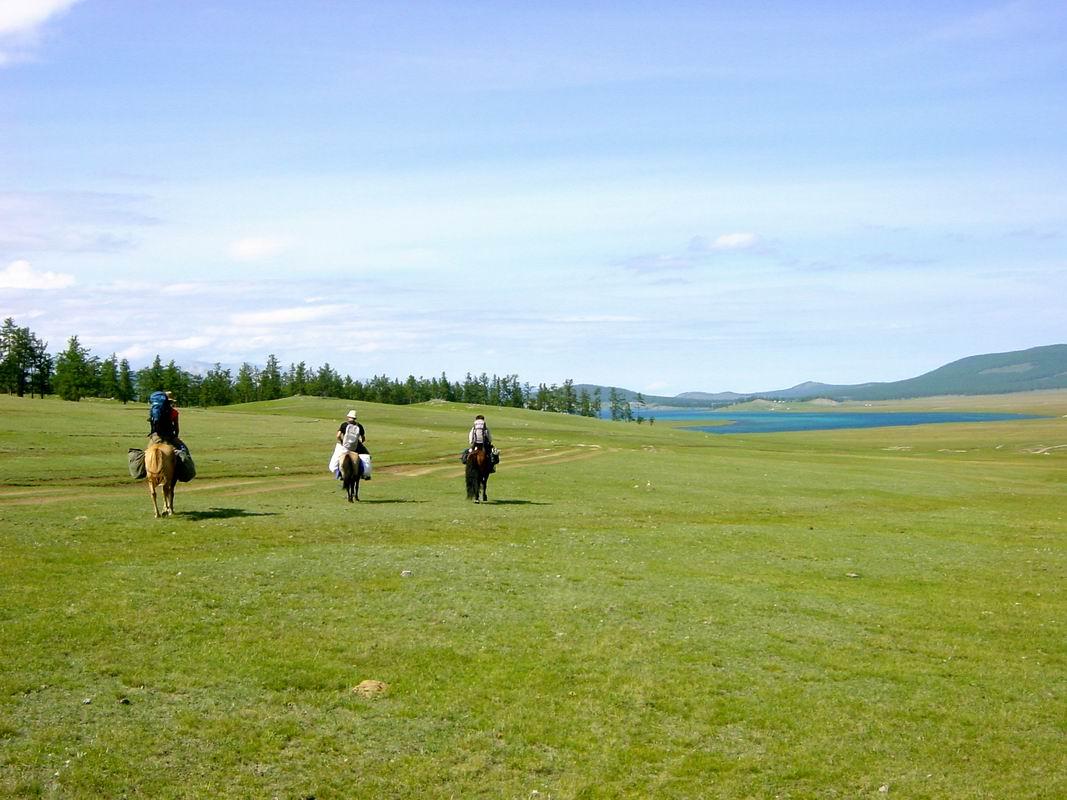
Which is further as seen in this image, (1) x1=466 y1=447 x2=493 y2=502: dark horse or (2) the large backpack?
(1) x1=466 y1=447 x2=493 y2=502: dark horse

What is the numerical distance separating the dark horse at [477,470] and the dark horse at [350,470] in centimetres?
449

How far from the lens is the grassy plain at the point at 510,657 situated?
1109cm

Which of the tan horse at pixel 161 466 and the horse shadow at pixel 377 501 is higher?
the tan horse at pixel 161 466

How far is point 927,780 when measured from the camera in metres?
11.5

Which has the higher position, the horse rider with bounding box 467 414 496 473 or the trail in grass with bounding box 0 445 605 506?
the horse rider with bounding box 467 414 496 473

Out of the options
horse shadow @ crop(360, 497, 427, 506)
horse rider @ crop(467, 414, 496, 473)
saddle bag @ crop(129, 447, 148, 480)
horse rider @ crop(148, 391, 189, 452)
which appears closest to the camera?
horse rider @ crop(148, 391, 189, 452)

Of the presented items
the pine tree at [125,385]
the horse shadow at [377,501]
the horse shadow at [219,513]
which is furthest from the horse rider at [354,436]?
the pine tree at [125,385]

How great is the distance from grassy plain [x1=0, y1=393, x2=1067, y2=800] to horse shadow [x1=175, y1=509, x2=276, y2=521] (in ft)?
0.80

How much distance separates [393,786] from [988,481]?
191 feet

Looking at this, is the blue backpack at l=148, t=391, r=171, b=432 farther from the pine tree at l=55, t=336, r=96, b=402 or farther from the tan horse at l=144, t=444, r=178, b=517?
the pine tree at l=55, t=336, r=96, b=402

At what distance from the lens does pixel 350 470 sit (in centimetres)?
3356

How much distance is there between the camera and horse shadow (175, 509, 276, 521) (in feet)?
88.1

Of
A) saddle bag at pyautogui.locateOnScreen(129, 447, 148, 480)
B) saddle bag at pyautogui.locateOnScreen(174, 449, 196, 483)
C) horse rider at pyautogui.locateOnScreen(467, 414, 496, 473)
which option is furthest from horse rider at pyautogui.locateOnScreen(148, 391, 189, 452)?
horse rider at pyautogui.locateOnScreen(467, 414, 496, 473)

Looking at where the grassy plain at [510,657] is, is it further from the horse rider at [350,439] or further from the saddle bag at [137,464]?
the horse rider at [350,439]
